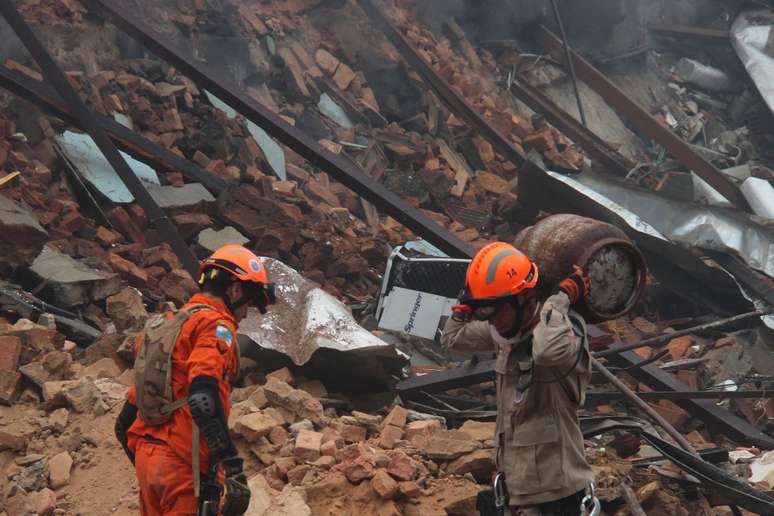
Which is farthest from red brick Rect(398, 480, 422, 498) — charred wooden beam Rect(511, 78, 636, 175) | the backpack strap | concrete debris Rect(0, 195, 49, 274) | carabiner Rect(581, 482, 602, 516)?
charred wooden beam Rect(511, 78, 636, 175)

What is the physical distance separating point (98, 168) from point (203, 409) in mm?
6031

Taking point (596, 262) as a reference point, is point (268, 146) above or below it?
below

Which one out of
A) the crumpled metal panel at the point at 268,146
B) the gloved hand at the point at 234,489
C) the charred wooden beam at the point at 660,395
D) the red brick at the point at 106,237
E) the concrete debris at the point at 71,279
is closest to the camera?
the gloved hand at the point at 234,489

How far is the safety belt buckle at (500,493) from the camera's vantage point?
3873mm

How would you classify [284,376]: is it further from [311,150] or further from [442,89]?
[442,89]

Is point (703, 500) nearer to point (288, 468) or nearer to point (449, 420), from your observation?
point (449, 420)

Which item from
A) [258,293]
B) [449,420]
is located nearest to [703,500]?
[449,420]

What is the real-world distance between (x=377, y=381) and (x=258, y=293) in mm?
3027

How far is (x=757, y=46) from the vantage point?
1625 cm

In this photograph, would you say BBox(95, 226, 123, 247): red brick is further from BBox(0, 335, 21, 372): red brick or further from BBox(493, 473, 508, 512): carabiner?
BBox(493, 473, 508, 512): carabiner

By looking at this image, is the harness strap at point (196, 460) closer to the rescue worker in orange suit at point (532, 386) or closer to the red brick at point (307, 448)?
the rescue worker in orange suit at point (532, 386)

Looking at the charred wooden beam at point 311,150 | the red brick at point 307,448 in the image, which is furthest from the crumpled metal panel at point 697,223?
the red brick at point 307,448

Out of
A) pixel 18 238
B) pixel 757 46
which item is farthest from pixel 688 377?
pixel 757 46

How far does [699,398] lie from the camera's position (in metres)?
7.01
